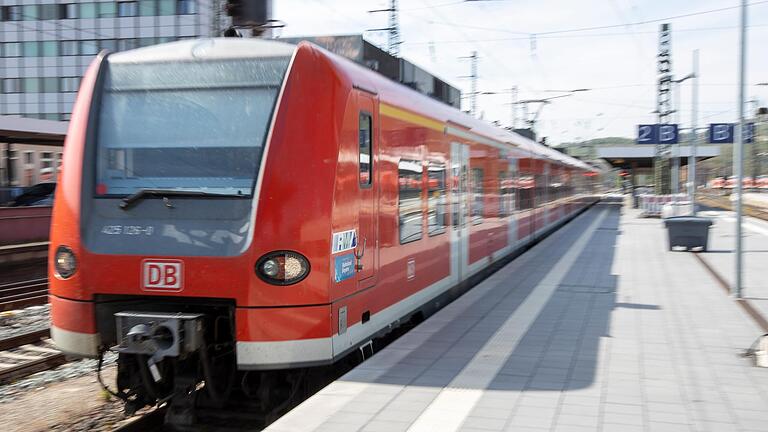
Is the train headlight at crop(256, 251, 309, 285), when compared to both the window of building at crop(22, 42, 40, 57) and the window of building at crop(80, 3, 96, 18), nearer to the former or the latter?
the window of building at crop(80, 3, 96, 18)

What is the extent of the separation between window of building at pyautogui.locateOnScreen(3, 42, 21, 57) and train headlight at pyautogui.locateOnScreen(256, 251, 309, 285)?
5529 centimetres

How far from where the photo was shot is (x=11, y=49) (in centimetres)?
5206

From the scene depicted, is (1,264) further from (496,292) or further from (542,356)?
(542,356)

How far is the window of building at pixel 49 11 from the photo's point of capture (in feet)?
165


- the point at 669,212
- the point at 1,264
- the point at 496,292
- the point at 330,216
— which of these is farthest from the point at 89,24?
the point at 330,216

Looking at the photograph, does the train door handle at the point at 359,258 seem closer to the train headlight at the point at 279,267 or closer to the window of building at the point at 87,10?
the train headlight at the point at 279,267

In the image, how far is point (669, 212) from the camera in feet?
83.0

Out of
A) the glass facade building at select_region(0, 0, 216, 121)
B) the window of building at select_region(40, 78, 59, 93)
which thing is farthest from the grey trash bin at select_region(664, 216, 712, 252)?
the window of building at select_region(40, 78, 59, 93)

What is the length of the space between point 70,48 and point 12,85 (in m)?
5.71

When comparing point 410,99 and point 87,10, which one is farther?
point 87,10

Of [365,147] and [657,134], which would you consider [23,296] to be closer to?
[365,147]

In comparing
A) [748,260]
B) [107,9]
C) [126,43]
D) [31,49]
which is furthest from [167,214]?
[31,49]

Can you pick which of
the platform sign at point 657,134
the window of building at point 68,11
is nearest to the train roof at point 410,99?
the platform sign at point 657,134

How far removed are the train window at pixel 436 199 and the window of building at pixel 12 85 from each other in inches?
2083
